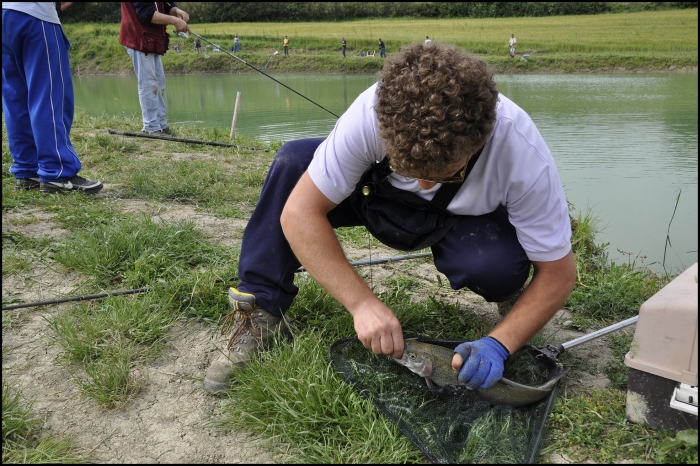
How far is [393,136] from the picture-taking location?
1523mm

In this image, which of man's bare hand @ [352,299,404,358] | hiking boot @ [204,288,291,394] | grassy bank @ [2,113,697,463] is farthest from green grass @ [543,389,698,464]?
hiking boot @ [204,288,291,394]

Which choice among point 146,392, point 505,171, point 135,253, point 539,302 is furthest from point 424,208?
point 135,253

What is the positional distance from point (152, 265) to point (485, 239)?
63.9 inches

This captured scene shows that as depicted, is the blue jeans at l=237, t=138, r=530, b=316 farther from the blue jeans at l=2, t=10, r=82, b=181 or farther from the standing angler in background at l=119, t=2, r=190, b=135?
the standing angler in background at l=119, t=2, r=190, b=135

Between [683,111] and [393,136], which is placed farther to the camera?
[683,111]

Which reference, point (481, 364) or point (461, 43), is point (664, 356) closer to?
point (481, 364)

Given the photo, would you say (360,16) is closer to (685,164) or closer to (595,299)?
(685,164)

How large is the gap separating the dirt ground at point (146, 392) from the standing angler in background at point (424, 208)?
14 centimetres

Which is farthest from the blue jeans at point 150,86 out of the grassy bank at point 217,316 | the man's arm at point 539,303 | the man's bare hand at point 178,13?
the man's arm at point 539,303

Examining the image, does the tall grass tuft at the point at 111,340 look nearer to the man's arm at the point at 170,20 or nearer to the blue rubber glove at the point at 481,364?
the blue rubber glove at the point at 481,364

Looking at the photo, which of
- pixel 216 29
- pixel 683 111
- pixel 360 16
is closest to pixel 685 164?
pixel 683 111

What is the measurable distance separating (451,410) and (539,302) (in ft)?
1.44

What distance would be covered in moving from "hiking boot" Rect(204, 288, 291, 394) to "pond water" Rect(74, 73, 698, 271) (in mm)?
2620

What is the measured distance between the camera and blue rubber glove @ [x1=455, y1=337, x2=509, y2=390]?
1710 mm
